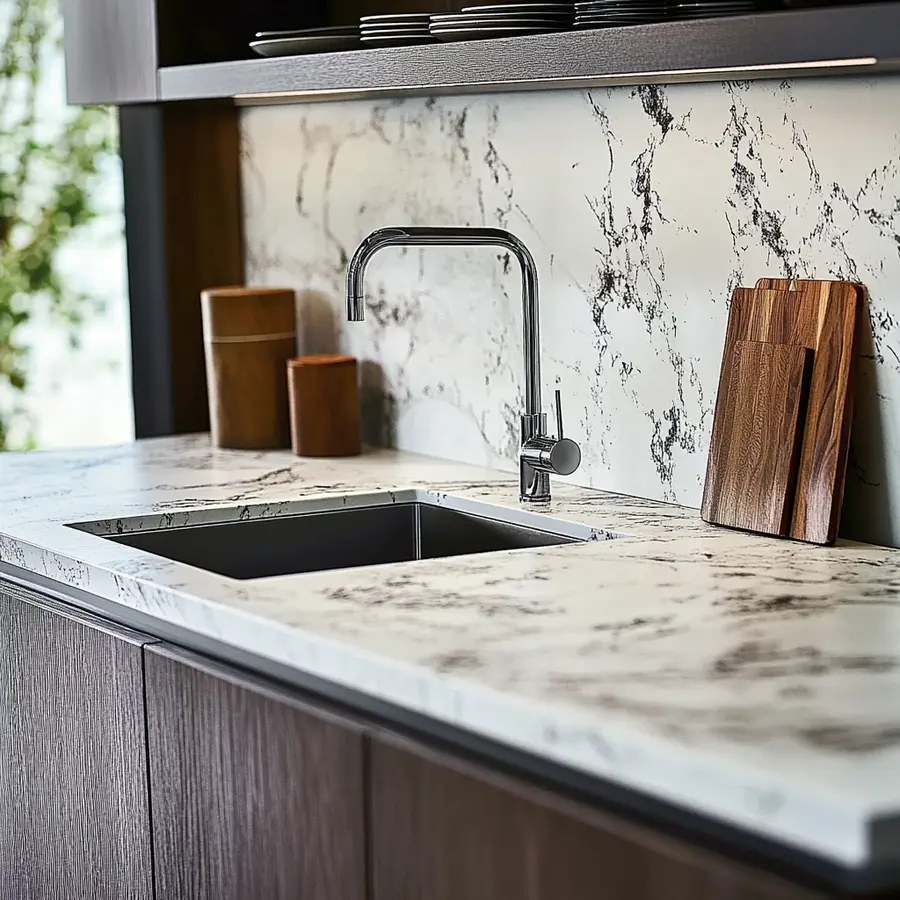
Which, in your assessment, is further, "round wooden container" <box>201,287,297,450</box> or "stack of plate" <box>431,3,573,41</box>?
"round wooden container" <box>201,287,297,450</box>

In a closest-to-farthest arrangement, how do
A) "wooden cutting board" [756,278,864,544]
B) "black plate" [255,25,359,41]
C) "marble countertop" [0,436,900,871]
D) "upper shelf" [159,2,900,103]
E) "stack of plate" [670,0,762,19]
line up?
"marble countertop" [0,436,900,871]
"upper shelf" [159,2,900,103]
"stack of plate" [670,0,762,19]
"wooden cutting board" [756,278,864,544]
"black plate" [255,25,359,41]

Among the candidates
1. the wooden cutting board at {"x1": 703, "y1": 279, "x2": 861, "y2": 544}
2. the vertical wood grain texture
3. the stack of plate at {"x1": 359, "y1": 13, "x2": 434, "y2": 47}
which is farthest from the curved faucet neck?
the vertical wood grain texture

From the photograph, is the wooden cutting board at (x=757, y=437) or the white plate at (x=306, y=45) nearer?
the wooden cutting board at (x=757, y=437)

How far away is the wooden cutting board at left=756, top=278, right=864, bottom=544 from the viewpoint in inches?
73.3

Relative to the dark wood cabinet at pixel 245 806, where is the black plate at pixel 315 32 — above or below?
above

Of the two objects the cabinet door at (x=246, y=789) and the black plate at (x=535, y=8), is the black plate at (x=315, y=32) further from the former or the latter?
the cabinet door at (x=246, y=789)

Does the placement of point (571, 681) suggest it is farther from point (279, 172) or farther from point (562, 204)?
point (279, 172)

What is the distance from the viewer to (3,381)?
4.48m

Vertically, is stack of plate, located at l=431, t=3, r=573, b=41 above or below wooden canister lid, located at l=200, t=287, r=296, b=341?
above

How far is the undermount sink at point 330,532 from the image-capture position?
220 centimetres

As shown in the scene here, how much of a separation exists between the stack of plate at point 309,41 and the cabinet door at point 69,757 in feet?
2.84

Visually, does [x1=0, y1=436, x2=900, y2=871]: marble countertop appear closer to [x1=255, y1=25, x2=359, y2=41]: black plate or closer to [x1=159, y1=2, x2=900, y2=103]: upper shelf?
[x1=159, y1=2, x2=900, y2=103]: upper shelf

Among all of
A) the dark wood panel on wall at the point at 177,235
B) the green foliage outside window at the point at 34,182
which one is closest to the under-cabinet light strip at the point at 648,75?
the dark wood panel on wall at the point at 177,235

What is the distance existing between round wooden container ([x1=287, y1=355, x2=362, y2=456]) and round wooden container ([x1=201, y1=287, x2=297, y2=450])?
0.35ft
